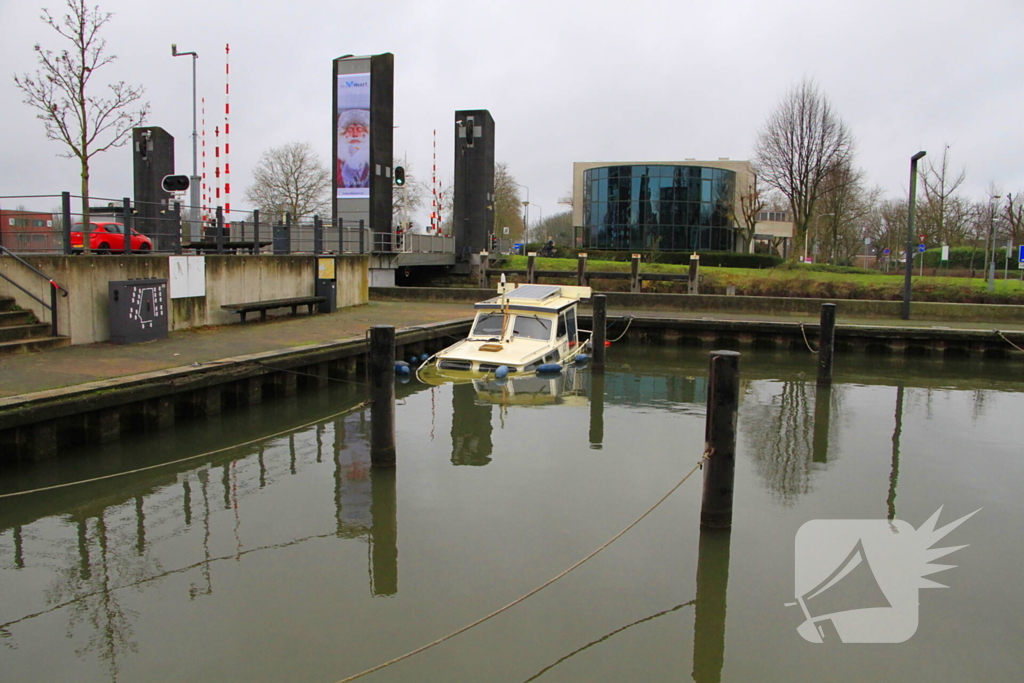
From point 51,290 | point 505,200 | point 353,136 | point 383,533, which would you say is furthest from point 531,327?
point 505,200

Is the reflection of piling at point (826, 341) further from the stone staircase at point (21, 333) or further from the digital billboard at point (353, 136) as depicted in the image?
the digital billboard at point (353, 136)

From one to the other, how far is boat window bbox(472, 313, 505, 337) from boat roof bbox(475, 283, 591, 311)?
239mm

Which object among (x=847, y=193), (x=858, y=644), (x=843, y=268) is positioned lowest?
(x=858, y=644)

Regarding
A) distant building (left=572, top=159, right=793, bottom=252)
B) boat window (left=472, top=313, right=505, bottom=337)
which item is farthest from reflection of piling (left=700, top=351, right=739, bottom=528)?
distant building (left=572, top=159, right=793, bottom=252)

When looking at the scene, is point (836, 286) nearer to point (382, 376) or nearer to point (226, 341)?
point (226, 341)

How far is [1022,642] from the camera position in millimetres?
6348

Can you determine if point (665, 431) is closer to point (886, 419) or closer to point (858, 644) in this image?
point (886, 419)

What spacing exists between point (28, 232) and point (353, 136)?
17061 millimetres

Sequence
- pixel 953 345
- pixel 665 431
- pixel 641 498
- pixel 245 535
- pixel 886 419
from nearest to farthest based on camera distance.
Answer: pixel 245 535 < pixel 641 498 < pixel 665 431 < pixel 886 419 < pixel 953 345

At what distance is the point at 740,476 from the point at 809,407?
5.72 meters

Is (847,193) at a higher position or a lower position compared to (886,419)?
higher

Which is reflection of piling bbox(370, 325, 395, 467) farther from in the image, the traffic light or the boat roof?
the traffic light

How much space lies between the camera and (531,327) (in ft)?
59.1

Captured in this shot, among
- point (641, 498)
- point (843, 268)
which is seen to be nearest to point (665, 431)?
point (641, 498)
